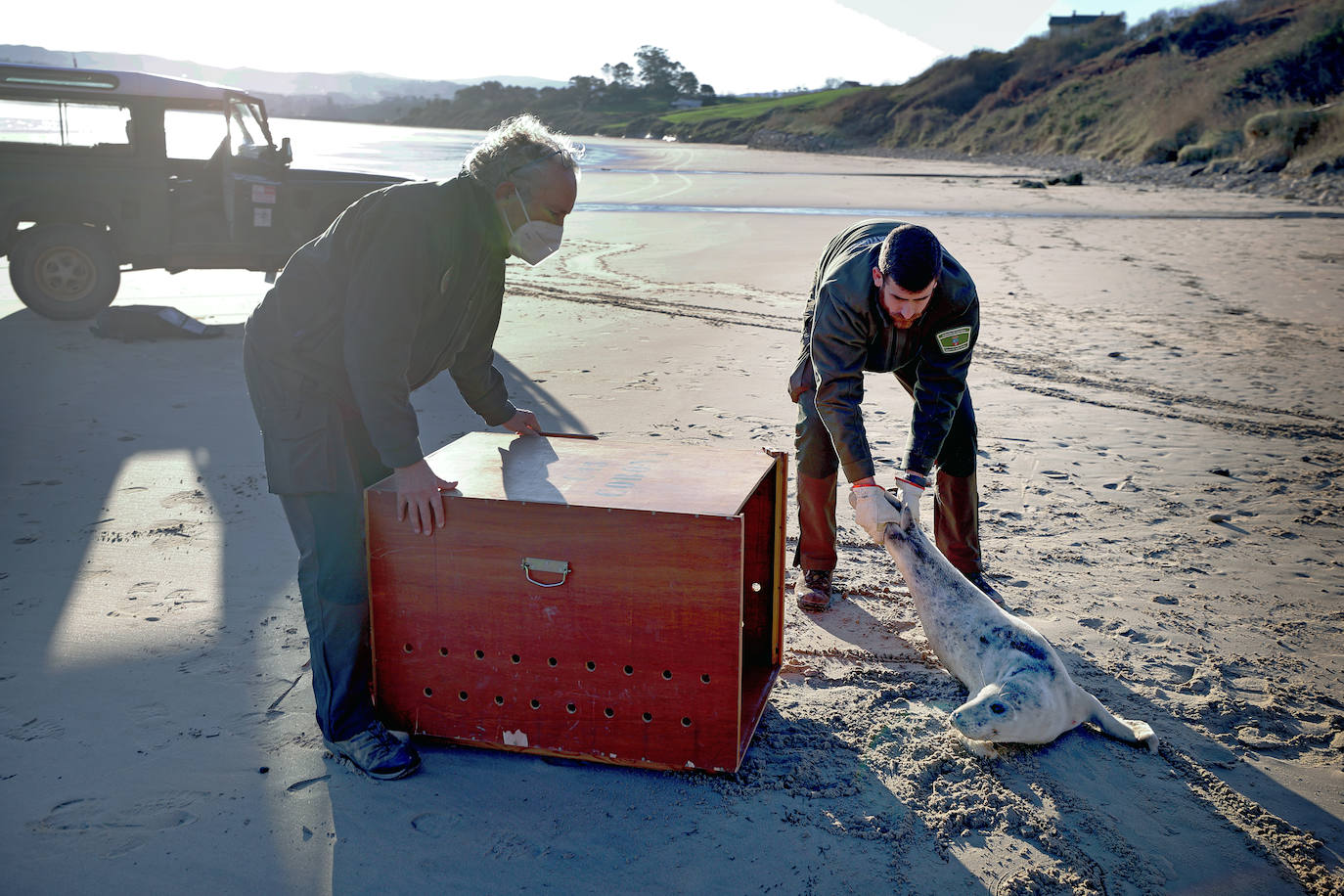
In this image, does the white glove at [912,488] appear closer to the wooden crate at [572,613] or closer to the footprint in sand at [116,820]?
the wooden crate at [572,613]

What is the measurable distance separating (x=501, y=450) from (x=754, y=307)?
Answer: 6.85 m

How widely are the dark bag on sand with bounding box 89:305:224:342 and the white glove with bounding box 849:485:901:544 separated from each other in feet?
23.6

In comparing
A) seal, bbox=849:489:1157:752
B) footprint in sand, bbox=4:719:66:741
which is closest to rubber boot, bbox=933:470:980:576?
seal, bbox=849:489:1157:752

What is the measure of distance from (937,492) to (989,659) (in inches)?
42.5

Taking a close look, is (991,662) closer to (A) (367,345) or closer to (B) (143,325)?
(A) (367,345)

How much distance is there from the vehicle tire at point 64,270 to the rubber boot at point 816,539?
7942mm

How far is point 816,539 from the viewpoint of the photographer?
3.87 m

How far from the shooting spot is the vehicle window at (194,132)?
29.2 feet

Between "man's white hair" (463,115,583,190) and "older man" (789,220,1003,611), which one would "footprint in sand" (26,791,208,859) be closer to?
"man's white hair" (463,115,583,190)

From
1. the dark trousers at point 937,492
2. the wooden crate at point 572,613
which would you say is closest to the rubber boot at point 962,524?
the dark trousers at point 937,492

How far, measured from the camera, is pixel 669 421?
19.2 feet

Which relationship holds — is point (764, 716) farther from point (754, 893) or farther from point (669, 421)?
point (669, 421)

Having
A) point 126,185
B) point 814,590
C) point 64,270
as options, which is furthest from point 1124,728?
point 64,270

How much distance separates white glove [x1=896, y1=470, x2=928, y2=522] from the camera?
3312 millimetres
